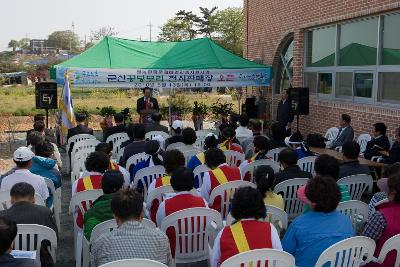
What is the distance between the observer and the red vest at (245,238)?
9.41 feet

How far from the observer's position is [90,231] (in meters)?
3.54

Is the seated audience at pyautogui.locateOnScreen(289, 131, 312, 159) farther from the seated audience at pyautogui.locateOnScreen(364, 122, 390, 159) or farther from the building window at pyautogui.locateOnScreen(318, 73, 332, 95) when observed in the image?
the building window at pyautogui.locateOnScreen(318, 73, 332, 95)

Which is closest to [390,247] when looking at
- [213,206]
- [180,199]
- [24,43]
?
[180,199]

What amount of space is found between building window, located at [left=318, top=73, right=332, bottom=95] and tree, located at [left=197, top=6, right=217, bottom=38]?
4617 centimetres

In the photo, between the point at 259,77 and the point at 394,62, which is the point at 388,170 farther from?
the point at 259,77

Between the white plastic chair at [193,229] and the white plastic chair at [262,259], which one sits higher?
the white plastic chair at [262,259]

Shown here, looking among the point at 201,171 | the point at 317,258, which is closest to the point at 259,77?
the point at 201,171

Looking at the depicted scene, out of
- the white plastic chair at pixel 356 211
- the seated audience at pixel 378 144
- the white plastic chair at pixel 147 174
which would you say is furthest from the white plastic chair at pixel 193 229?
the seated audience at pixel 378 144

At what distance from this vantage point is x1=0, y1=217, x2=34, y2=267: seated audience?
8.02ft

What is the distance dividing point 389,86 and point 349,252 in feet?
22.2

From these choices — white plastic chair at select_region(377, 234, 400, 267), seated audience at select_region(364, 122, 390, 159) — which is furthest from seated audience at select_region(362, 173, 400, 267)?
seated audience at select_region(364, 122, 390, 159)

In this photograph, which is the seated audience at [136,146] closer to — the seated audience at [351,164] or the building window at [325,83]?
the seated audience at [351,164]

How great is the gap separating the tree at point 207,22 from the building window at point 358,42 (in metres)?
47.2

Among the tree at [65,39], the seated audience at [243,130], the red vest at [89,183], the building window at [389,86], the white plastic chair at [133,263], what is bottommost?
the red vest at [89,183]
